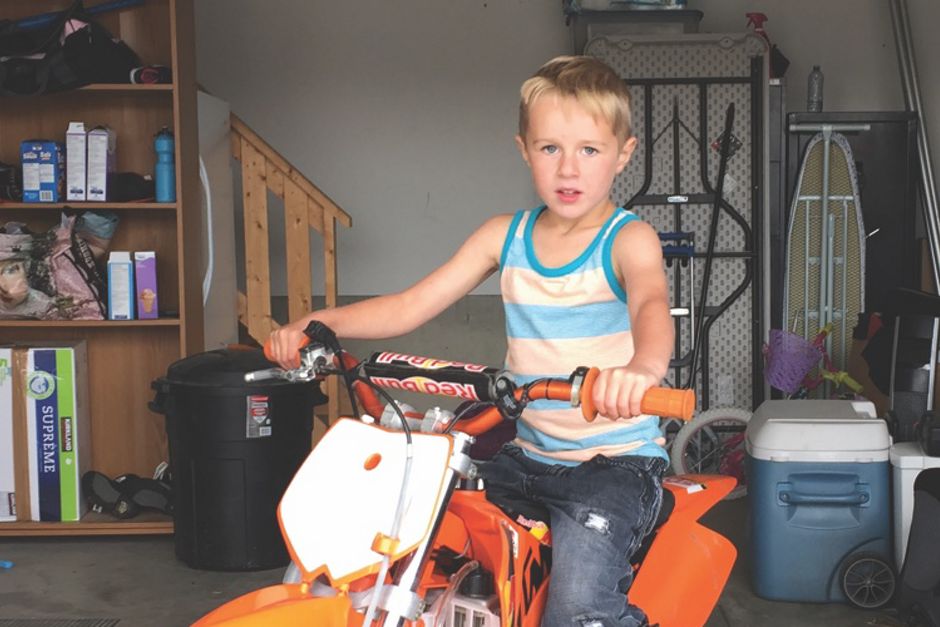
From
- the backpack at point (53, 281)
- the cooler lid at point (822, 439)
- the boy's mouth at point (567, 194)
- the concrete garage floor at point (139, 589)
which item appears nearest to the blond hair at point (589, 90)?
the boy's mouth at point (567, 194)

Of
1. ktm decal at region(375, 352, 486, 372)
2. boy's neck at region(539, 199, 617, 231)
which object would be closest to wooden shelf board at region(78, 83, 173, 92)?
boy's neck at region(539, 199, 617, 231)

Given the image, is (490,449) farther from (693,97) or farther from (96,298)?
(693,97)

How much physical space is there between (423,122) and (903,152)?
2.39 m

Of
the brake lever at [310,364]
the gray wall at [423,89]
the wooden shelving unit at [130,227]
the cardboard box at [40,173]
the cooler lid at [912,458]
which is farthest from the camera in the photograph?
the gray wall at [423,89]

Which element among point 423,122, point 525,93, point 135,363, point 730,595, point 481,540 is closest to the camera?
point 481,540

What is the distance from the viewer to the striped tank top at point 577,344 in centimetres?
195

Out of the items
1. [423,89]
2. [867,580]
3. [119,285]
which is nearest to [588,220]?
[867,580]

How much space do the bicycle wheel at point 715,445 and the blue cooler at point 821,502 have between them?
133cm

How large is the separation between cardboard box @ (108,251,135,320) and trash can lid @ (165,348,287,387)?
1.83ft

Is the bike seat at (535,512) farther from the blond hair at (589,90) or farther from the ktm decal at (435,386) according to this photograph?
the blond hair at (589,90)

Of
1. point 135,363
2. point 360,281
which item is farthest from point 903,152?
point 135,363

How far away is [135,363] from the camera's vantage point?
4594 mm

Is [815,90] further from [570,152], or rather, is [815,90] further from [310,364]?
[310,364]

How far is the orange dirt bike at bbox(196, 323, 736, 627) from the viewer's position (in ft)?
4.77
